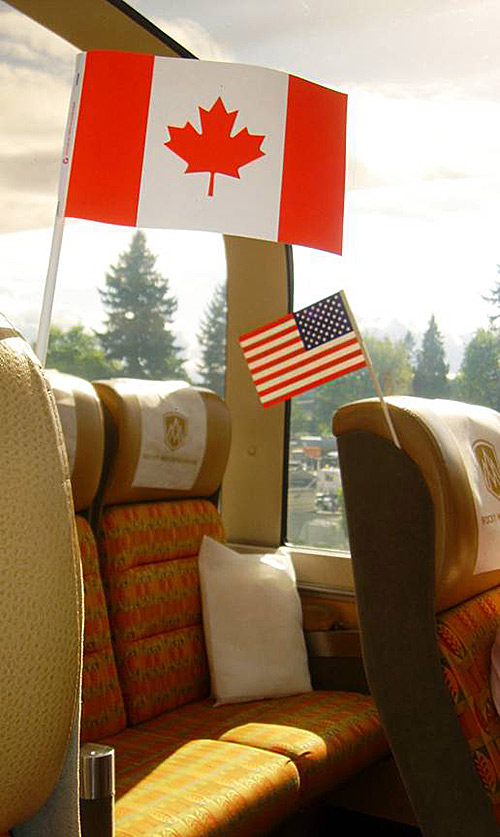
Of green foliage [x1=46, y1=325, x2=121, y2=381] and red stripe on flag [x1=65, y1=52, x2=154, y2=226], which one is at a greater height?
red stripe on flag [x1=65, y1=52, x2=154, y2=226]

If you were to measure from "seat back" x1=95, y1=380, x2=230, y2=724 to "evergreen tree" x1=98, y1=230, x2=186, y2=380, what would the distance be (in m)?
0.51

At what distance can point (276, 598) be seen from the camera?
10.4ft

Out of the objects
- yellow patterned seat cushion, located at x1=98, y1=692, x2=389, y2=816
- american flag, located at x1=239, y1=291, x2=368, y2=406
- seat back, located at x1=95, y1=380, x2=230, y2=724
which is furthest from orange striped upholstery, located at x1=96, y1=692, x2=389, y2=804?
american flag, located at x1=239, y1=291, x2=368, y2=406

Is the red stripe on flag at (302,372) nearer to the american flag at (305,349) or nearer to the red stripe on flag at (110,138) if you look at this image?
the american flag at (305,349)

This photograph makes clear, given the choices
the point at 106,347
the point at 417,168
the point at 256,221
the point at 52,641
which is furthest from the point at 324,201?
the point at 106,347

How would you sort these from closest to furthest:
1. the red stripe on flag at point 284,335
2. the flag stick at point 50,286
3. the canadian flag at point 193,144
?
1. the flag stick at point 50,286
2. the canadian flag at point 193,144
3. the red stripe on flag at point 284,335

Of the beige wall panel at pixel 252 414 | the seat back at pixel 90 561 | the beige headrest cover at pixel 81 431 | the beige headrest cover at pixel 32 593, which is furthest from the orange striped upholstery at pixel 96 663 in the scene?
the beige headrest cover at pixel 32 593

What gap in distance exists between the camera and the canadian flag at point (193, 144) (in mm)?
1530

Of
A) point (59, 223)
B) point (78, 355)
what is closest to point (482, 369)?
point (78, 355)

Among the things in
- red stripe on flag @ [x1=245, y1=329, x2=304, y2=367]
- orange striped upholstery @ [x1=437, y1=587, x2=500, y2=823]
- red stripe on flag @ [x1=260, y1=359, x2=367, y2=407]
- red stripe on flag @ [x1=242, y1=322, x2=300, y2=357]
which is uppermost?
red stripe on flag @ [x1=242, y1=322, x2=300, y2=357]

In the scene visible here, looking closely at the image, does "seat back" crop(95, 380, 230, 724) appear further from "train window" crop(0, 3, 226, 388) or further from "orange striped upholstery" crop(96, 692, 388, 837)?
"train window" crop(0, 3, 226, 388)

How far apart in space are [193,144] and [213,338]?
2.21 m

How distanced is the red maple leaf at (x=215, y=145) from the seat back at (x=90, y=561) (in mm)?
1132

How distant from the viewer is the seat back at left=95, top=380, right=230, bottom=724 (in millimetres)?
2830
